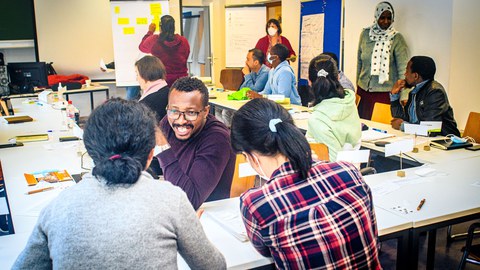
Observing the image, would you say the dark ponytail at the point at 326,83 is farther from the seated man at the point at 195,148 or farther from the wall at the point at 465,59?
the wall at the point at 465,59

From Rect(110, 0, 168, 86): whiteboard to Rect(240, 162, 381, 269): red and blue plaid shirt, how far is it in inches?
238

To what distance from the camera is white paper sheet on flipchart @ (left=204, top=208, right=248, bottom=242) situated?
6.40 feet

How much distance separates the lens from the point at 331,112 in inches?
119

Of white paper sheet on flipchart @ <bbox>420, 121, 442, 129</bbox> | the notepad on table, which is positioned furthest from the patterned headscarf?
A: the notepad on table

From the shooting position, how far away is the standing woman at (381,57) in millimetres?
5742

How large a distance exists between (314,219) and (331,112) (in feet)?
5.44

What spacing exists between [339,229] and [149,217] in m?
0.60

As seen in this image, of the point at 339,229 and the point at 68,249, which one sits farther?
the point at 339,229

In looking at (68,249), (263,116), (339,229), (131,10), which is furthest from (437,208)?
(131,10)

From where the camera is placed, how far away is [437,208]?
223cm

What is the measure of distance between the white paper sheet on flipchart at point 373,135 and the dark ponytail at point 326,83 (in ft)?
2.28

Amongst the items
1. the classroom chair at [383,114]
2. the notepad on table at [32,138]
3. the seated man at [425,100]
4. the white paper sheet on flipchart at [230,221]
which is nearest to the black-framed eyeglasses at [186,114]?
the white paper sheet on flipchart at [230,221]

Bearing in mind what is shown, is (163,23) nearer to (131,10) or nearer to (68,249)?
(131,10)

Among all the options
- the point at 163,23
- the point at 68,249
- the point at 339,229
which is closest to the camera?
the point at 68,249
